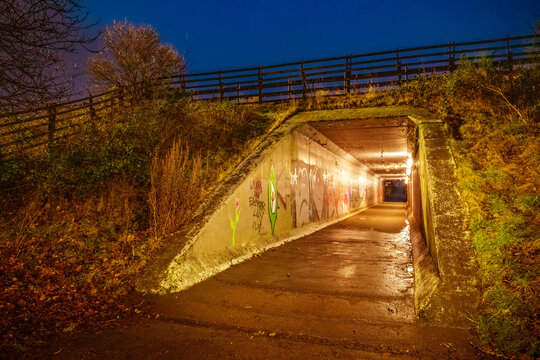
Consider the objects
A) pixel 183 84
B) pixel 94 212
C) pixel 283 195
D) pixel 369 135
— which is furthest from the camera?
pixel 183 84

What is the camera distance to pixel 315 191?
1332cm

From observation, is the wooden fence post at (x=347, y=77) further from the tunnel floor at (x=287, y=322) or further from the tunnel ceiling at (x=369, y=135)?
the tunnel floor at (x=287, y=322)

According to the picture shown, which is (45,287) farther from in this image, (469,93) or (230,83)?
(230,83)

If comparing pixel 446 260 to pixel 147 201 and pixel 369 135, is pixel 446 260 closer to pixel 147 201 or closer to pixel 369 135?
pixel 147 201

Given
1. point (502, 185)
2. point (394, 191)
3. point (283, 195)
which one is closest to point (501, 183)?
point (502, 185)

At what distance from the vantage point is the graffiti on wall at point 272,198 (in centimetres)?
906

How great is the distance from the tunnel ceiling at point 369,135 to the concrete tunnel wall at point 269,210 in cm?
67

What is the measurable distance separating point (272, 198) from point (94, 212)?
4631 mm

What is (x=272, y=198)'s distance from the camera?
9.20 metres

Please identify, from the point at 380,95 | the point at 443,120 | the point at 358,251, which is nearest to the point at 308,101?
the point at 380,95

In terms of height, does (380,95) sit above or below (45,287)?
above

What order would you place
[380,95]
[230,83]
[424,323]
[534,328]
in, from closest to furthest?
1. [534,328]
2. [424,323]
3. [380,95]
4. [230,83]

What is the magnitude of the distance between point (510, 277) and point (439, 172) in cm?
289

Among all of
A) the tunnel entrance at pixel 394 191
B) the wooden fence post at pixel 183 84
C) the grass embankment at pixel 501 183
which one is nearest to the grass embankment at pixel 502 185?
the grass embankment at pixel 501 183
